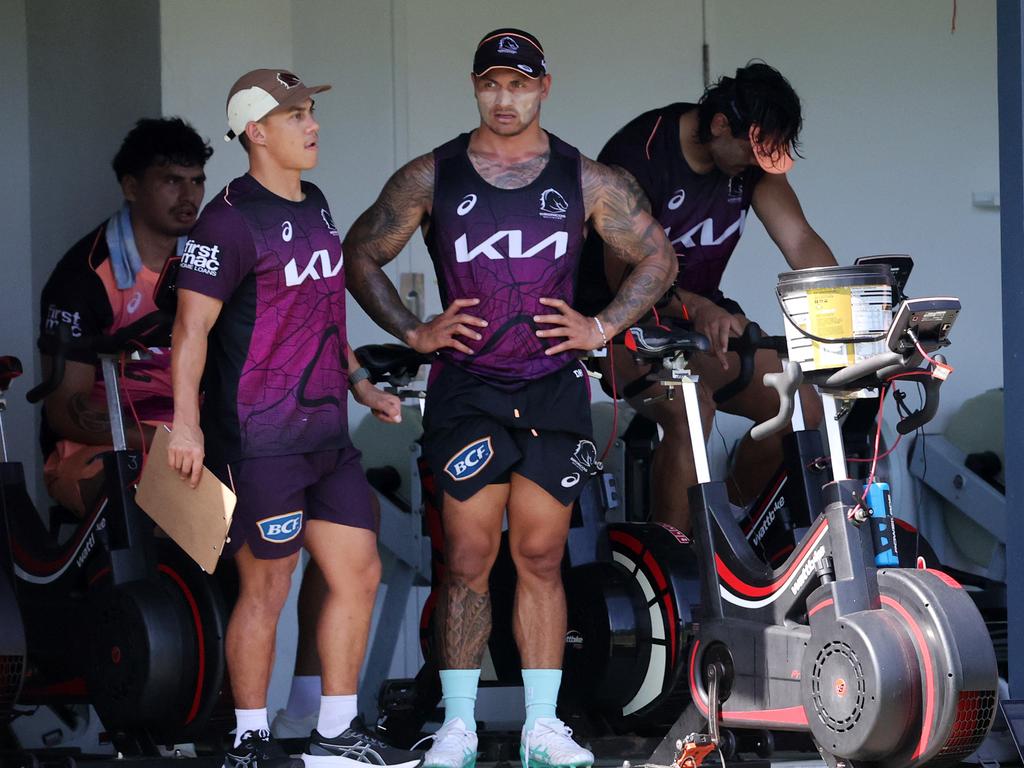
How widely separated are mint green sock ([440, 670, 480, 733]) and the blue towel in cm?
170

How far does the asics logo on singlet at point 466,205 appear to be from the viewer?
4.41 meters

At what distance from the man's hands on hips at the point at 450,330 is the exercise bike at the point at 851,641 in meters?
0.44

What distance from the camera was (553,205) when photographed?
4414 millimetres

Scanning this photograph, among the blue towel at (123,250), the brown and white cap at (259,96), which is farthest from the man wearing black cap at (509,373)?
the blue towel at (123,250)

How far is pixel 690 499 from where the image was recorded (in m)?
4.39

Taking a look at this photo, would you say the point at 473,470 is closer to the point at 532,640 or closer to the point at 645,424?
the point at 532,640

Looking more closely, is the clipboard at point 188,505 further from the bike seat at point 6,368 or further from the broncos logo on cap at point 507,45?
the broncos logo on cap at point 507,45

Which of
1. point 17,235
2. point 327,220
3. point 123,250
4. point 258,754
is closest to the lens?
point 258,754

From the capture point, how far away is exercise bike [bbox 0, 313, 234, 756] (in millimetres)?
4426

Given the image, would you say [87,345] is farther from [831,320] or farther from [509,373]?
[831,320]

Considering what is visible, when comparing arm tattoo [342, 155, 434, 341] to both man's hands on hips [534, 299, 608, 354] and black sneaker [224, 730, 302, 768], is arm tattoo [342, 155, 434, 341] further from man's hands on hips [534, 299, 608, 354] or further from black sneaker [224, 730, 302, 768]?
black sneaker [224, 730, 302, 768]

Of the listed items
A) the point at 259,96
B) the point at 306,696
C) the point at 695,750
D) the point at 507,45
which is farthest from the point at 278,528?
the point at 507,45

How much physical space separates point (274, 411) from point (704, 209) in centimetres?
164

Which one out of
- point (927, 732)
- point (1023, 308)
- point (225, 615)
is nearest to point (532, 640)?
point (225, 615)
